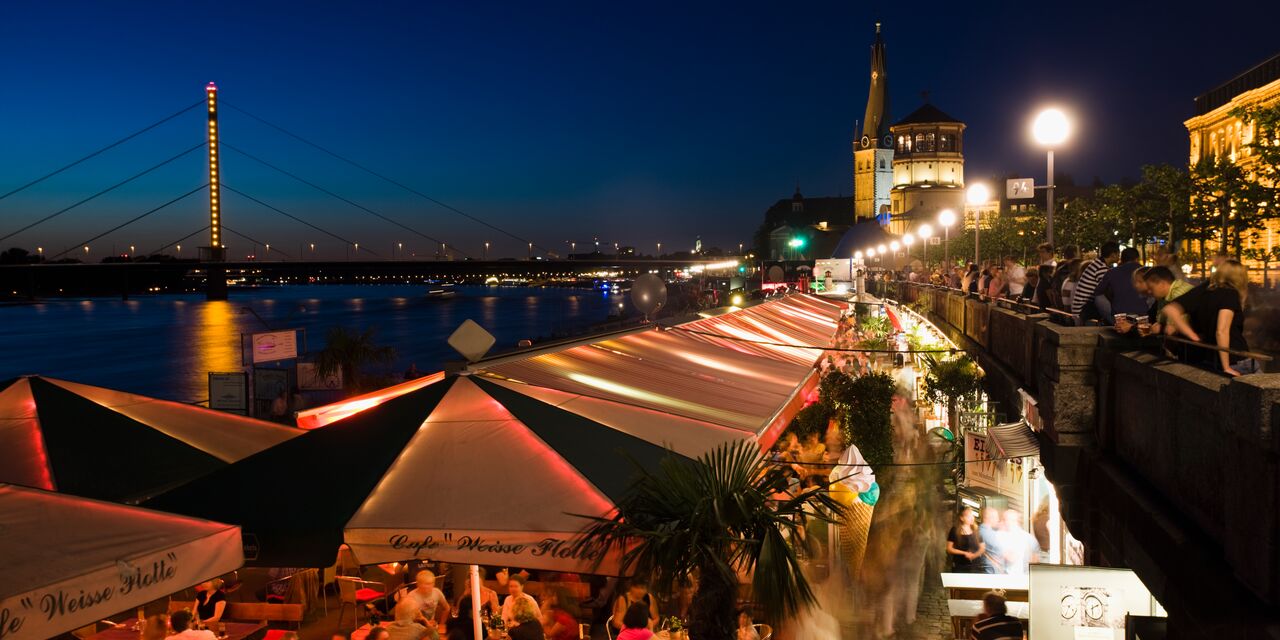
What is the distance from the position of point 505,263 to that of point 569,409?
73767mm

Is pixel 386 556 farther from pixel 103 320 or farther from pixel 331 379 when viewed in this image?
pixel 103 320

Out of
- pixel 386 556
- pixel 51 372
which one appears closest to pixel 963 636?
pixel 386 556

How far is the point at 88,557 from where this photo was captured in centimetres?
539

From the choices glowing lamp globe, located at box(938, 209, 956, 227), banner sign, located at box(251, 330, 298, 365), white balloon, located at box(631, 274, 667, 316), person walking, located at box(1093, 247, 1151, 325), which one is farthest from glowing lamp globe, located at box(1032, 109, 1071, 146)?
banner sign, located at box(251, 330, 298, 365)

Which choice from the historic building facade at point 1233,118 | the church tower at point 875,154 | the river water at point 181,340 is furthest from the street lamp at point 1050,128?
the church tower at point 875,154

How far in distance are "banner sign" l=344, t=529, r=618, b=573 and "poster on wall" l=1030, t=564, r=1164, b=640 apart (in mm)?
3382

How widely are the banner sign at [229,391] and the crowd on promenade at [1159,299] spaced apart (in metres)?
17.2

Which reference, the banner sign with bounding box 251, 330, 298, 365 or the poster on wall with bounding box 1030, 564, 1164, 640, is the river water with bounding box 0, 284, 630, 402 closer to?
the banner sign with bounding box 251, 330, 298, 365

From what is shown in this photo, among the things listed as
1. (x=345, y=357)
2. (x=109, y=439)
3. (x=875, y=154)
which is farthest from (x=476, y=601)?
(x=875, y=154)

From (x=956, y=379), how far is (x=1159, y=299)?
7.69 metres

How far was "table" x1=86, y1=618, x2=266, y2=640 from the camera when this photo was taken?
866 cm

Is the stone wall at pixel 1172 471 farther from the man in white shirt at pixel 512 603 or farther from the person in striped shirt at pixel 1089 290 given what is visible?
the man in white shirt at pixel 512 603

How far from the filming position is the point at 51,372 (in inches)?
3155

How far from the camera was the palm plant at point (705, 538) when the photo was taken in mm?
5418
